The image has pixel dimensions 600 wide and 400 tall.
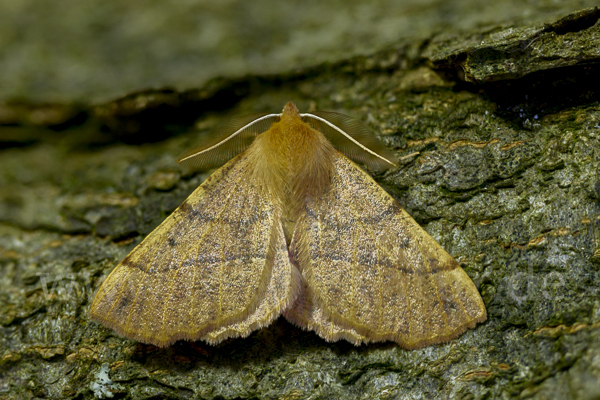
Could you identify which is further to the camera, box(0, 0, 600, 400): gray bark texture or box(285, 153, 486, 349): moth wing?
box(0, 0, 600, 400): gray bark texture

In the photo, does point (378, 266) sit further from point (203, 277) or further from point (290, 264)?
point (203, 277)

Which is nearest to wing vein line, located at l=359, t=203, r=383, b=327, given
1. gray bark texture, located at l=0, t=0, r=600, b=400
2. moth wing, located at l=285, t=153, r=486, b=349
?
moth wing, located at l=285, t=153, r=486, b=349

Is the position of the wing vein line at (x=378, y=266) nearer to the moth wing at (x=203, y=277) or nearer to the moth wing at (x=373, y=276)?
the moth wing at (x=373, y=276)

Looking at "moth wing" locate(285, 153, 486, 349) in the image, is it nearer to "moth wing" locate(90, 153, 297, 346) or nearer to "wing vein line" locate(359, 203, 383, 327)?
"wing vein line" locate(359, 203, 383, 327)

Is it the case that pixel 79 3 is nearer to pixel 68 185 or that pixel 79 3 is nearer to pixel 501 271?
pixel 68 185

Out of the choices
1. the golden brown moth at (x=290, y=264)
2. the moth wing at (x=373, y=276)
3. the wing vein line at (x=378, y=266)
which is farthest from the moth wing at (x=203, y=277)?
the wing vein line at (x=378, y=266)

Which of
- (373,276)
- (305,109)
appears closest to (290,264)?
(373,276)

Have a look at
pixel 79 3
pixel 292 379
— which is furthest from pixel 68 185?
pixel 292 379
